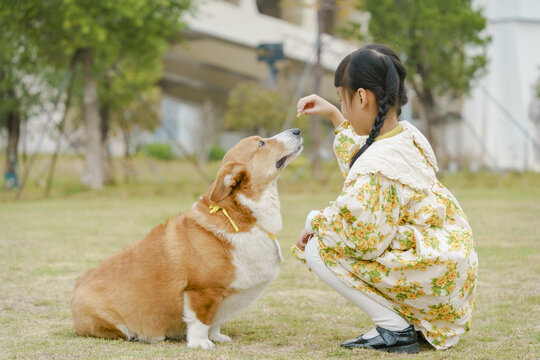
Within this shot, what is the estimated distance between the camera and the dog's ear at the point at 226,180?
3.52m

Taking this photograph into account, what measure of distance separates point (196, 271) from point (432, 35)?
15.3 m

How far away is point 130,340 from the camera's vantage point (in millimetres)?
3648

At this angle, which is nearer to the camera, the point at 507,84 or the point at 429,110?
the point at 429,110

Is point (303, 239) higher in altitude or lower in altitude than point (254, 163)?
lower

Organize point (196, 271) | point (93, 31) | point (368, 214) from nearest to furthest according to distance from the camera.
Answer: point (368, 214) < point (196, 271) < point (93, 31)

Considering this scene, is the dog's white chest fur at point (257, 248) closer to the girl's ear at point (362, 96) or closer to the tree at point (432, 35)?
the girl's ear at point (362, 96)

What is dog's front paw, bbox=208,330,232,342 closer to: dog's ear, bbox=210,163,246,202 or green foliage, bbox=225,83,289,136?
dog's ear, bbox=210,163,246,202

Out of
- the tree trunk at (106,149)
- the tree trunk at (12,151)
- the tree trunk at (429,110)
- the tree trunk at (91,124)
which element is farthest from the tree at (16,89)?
the tree trunk at (429,110)

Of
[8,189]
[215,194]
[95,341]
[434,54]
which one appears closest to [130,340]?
[95,341]

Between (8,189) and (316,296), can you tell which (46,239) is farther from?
(8,189)

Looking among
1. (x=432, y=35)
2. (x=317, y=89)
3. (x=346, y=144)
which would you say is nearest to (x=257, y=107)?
(x=432, y=35)

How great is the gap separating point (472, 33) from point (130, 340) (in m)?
16.0

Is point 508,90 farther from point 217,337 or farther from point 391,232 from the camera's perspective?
point 391,232

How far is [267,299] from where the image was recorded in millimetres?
4793
